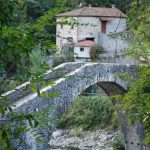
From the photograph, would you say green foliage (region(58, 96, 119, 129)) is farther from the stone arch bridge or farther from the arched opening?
the stone arch bridge

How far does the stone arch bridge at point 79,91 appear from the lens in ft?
26.5

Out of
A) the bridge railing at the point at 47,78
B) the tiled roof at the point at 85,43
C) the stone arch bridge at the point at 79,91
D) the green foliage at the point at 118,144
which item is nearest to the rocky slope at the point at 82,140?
the green foliage at the point at 118,144

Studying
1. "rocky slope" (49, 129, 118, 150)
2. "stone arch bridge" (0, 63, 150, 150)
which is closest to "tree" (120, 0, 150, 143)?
"stone arch bridge" (0, 63, 150, 150)

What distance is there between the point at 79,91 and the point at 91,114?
9485mm

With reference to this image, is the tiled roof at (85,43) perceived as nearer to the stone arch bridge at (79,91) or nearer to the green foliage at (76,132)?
the green foliage at (76,132)

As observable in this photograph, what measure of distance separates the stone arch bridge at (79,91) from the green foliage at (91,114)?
380 cm

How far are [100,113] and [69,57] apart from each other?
8.49 ft

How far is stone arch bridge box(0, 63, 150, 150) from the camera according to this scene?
26.5 ft

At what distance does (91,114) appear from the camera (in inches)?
794

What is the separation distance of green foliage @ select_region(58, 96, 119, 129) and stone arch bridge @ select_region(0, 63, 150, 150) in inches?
150

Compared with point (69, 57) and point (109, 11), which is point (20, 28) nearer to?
point (69, 57)

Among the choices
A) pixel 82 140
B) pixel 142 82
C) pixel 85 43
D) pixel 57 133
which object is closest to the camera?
pixel 142 82

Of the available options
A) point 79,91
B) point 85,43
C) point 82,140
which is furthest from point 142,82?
point 85,43

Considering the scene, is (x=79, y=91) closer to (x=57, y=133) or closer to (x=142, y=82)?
(x=142, y=82)
